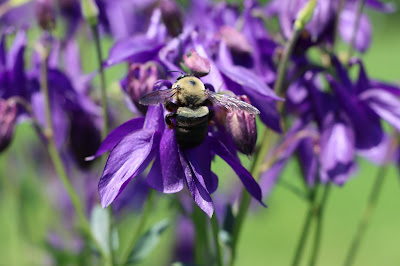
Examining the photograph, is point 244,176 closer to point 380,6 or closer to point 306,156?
point 306,156

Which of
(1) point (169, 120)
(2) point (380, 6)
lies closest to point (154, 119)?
(1) point (169, 120)

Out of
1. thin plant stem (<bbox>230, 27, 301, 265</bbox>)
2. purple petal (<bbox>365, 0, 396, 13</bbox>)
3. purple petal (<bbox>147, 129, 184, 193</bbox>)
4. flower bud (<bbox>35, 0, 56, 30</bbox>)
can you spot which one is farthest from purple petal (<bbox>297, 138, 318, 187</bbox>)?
flower bud (<bbox>35, 0, 56, 30</bbox>)

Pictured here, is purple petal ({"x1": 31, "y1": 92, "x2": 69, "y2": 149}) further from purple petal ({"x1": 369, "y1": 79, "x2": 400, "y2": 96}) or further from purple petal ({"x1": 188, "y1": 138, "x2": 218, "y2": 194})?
purple petal ({"x1": 369, "y1": 79, "x2": 400, "y2": 96})

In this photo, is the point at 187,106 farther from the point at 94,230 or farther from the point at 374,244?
the point at 374,244

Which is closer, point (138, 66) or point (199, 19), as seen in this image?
point (138, 66)

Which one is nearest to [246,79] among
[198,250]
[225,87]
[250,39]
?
[225,87]

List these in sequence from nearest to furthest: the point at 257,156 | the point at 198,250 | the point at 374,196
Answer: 1. the point at 257,156
2. the point at 198,250
3. the point at 374,196

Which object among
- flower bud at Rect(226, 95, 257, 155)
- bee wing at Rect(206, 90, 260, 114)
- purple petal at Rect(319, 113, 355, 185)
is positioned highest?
bee wing at Rect(206, 90, 260, 114)

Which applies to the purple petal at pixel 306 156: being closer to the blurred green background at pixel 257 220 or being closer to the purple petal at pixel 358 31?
the blurred green background at pixel 257 220
